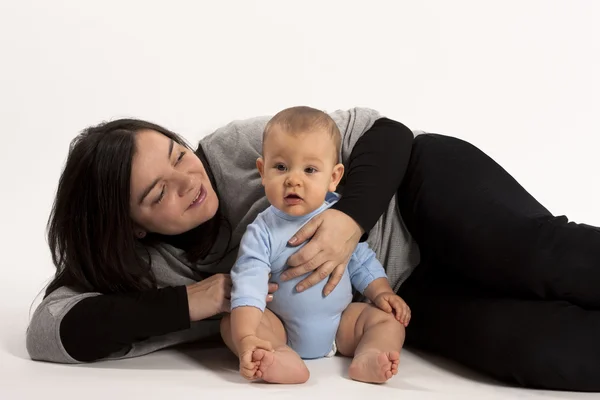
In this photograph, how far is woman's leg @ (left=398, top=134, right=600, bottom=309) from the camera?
2.12m

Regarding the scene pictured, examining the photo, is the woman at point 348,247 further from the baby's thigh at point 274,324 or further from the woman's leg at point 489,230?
the baby's thigh at point 274,324

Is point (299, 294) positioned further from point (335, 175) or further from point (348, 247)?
point (335, 175)

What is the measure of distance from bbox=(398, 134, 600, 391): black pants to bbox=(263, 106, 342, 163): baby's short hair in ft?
1.25

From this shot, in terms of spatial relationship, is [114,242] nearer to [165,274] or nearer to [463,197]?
[165,274]

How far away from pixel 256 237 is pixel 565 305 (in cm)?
74

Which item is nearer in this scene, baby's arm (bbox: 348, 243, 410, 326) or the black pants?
the black pants

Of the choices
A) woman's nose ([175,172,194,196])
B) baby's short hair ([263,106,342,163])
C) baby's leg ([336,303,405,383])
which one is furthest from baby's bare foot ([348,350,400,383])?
woman's nose ([175,172,194,196])

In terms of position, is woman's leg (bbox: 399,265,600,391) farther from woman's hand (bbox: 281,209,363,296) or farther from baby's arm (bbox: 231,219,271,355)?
baby's arm (bbox: 231,219,271,355)

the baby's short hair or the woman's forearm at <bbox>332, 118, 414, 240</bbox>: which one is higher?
the baby's short hair

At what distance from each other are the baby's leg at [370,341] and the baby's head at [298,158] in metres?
0.33

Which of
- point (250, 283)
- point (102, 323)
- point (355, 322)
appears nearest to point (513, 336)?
point (355, 322)

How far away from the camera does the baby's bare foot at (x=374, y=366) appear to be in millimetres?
2014

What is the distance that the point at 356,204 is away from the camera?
7.52 ft

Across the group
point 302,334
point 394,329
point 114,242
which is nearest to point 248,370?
point 302,334
